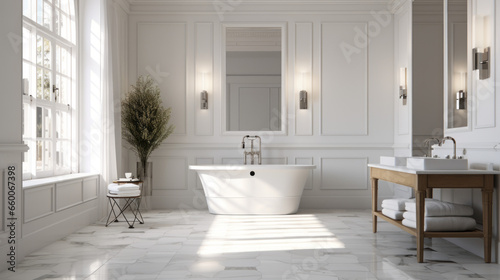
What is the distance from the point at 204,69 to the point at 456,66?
11.6 ft

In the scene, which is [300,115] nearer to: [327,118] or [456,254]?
[327,118]

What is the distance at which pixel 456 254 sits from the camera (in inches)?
160

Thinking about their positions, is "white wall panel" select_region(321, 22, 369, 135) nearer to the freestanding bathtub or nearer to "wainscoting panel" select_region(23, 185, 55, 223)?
the freestanding bathtub

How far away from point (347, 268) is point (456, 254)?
1095 millimetres

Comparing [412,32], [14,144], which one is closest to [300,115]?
[412,32]

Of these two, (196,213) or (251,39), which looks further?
(251,39)

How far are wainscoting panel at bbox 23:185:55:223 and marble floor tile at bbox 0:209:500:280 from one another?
30cm

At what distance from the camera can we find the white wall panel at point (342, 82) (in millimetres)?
6980

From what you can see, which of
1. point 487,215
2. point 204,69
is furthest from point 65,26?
point 487,215

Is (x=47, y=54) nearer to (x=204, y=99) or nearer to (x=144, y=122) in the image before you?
(x=144, y=122)

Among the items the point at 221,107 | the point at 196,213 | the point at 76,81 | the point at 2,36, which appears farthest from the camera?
the point at 221,107

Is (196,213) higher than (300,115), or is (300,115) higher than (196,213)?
(300,115)

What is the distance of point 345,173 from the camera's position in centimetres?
700

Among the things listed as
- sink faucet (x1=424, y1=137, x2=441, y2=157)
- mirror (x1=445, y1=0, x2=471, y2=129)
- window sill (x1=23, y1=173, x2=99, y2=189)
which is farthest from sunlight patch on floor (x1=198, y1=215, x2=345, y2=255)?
mirror (x1=445, y1=0, x2=471, y2=129)
